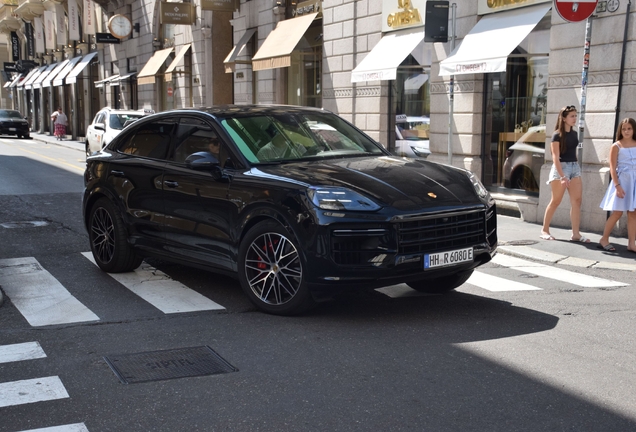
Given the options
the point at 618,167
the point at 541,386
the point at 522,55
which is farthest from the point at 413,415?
the point at 522,55

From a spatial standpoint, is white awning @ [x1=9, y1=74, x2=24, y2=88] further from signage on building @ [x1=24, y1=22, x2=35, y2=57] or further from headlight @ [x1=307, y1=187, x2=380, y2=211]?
headlight @ [x1=307, y1=187, x2=380, y2=211]

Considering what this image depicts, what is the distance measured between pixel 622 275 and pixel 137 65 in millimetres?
32974

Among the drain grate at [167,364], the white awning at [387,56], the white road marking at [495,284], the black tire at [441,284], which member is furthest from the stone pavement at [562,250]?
the drain grate at [167,364]

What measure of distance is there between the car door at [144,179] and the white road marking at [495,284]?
3.23 metres

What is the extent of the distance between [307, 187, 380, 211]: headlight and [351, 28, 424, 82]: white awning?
416 inches

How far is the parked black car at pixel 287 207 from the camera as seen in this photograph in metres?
5.96

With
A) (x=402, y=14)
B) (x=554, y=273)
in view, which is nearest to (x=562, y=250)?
(x=554, y=273)

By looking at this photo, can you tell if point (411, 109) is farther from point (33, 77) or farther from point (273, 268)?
point (33, 77)

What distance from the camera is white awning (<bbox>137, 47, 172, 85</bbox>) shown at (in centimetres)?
3225

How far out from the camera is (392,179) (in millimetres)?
6332

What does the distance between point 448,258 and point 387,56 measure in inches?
445

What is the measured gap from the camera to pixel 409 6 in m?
16.6

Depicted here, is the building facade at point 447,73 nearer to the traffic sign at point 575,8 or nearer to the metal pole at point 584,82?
the metal pole at point 584,82

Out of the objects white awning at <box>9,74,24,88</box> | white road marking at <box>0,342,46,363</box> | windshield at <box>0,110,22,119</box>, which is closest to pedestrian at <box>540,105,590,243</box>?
white road marking at <box>0,342,46,363</box>
